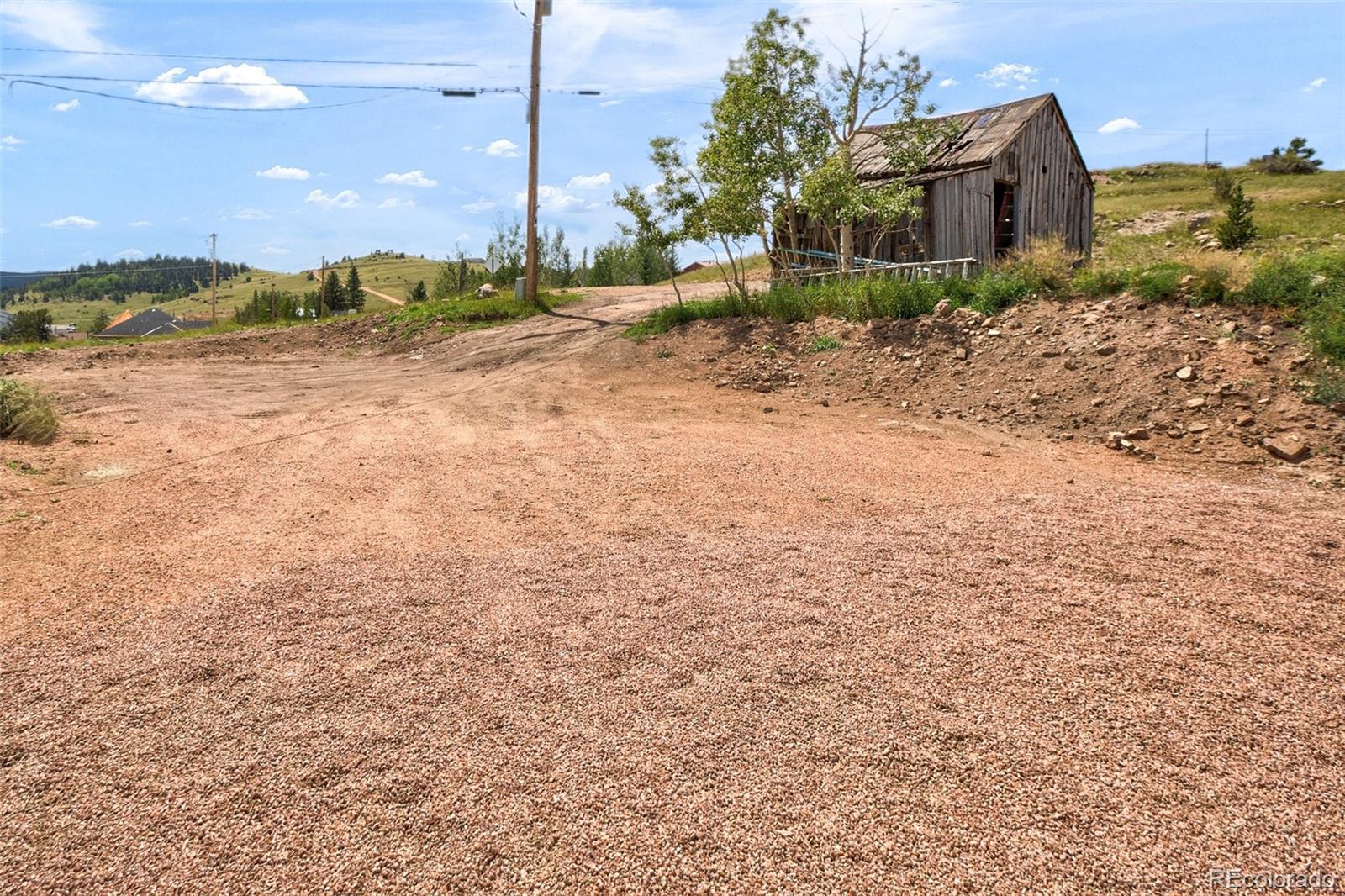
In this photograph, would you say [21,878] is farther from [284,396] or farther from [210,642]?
[284,396]

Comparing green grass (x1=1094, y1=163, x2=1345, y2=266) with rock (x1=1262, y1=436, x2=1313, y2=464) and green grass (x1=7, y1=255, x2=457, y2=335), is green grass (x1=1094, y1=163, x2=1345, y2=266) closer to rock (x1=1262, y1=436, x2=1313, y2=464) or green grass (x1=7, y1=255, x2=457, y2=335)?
rock (x1=1262, y1=436, x2=1313, y2=464)

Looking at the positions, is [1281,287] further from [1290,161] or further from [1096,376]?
[1290,161]

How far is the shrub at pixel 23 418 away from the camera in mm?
8234

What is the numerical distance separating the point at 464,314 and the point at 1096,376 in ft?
Answer: 50.3

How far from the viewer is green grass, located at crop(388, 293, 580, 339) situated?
774 inches

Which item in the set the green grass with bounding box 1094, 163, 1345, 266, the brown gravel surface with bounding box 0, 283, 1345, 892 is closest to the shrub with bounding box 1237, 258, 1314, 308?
the brown gravel surface with bounding box 0, 283, 1345, 892

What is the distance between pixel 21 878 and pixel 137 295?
9566 inches

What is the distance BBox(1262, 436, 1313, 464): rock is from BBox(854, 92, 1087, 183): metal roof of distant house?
14.6 meters

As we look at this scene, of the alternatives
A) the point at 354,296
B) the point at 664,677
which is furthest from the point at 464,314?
the point at 354,296

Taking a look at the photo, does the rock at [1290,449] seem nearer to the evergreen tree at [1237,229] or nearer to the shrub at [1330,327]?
the shrub at [1330,327]

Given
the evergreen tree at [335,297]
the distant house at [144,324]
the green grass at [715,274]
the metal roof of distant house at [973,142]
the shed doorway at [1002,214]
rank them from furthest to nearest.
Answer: the distant house at [144,324] → the evergreen tree at [335,297] → the green grass at [715,274] → the shed doorway at [1002,214] → the metal roof of distant house at [973,142]

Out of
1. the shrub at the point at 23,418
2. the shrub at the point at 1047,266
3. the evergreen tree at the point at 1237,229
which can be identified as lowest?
the shrub at the point at 23,418

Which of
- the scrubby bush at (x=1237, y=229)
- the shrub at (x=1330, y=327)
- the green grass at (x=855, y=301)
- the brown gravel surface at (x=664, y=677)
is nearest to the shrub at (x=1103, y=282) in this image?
the green grass at (x=855, y=301)

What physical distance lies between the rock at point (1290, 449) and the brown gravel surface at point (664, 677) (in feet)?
2.58
